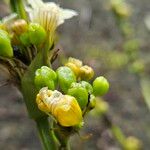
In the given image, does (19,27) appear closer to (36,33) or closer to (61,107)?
(36,33)

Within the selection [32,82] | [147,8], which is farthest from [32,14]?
[147,8]

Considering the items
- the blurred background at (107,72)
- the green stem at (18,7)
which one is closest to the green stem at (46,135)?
the green stem at (18,7)

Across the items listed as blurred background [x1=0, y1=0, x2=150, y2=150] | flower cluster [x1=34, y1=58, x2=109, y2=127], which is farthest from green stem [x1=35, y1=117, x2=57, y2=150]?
blurred background [x1=0, y1=0, x2=150, y2=150]

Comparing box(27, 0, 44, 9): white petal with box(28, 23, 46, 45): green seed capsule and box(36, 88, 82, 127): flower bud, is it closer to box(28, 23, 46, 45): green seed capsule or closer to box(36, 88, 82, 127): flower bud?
box(28, 23, 46, 45): green seed capsule

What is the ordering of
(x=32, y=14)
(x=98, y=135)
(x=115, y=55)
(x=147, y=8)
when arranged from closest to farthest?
(x=32, y=14) → (x=98, y=135) → (x=115, y=55) → (x=147, y=8)

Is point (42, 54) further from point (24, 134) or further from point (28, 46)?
point (24, 134)

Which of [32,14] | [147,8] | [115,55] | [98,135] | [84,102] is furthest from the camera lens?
[147,8]

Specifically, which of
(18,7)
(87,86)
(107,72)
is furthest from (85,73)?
(107,72)
